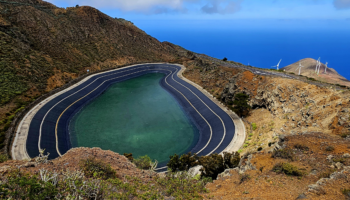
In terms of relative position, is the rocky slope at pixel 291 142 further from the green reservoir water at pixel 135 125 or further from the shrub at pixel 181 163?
the green reservoir water at pixel 135 125

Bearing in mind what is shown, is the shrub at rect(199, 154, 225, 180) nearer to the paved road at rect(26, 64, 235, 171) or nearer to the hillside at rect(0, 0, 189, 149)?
the paved road at rect(26, 64, 235, 171)

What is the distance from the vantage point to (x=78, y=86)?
2340 inches

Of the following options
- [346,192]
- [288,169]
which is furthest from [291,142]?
[346,192]

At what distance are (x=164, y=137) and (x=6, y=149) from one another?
26.1 meters

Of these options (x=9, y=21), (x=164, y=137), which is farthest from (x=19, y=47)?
(x=164, y=137)

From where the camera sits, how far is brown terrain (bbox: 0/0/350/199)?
658 inches

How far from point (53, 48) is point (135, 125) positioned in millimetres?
50634

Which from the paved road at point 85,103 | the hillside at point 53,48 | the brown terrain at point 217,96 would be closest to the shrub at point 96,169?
the brown terrain at point 217,96

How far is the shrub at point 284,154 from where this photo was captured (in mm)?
19969

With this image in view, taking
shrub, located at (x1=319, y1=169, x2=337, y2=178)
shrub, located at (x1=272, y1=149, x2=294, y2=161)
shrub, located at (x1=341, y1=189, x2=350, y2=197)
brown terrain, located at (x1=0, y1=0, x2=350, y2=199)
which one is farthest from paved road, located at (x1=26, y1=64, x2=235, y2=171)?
shrub, located at (x1=341, y1=189, x2=350, y2=197)

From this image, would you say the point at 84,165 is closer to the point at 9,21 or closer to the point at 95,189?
the point at 95,189

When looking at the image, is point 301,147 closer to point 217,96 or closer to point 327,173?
point 327,173

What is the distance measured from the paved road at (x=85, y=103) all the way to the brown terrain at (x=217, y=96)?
165 inches

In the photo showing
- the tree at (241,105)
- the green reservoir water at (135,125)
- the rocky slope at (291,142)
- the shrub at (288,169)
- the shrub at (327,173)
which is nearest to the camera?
the rocky slope at (291,142)
